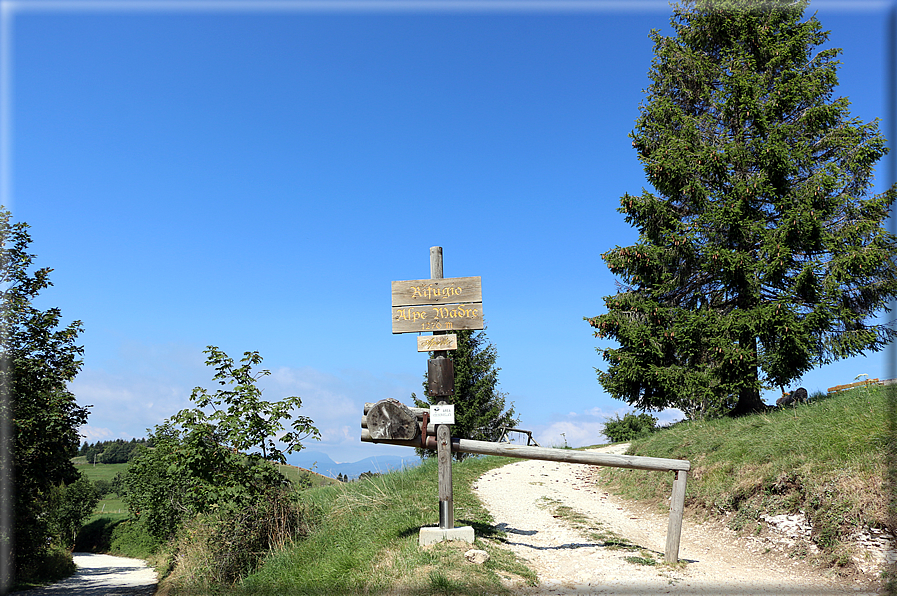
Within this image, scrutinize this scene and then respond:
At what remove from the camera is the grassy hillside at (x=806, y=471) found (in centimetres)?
689

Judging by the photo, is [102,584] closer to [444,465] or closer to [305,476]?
[305,476]

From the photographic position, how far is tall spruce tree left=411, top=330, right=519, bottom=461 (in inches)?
1045

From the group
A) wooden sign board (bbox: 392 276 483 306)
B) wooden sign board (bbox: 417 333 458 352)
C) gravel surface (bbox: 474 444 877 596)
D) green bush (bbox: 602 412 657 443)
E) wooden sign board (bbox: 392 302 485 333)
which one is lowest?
green bush (bbox: 602 412 657 443)

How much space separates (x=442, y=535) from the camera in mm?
6602

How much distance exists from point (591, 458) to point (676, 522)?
53.6 inches

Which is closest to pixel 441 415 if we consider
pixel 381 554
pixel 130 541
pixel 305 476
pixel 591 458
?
pixel 381 554

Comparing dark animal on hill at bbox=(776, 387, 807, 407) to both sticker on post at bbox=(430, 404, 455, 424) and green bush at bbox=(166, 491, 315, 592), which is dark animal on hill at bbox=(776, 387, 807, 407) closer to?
sticker on post at bbox=(430, 404, 455, 424)

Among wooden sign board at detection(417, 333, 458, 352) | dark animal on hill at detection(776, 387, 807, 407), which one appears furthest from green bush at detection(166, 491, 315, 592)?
dark animal on hill at detection(776, 387, 807, 407)

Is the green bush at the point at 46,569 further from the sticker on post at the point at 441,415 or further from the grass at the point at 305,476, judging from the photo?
the sticker on post at the point at 441,415

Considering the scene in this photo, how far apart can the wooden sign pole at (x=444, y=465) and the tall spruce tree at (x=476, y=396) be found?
1911cm

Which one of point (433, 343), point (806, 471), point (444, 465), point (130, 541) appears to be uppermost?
point (433, 343)

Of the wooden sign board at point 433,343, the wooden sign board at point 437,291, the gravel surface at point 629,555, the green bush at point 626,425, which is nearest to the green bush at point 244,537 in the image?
the gravel surface at point 629,555

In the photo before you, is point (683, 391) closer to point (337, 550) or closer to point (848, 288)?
point (848, 288)

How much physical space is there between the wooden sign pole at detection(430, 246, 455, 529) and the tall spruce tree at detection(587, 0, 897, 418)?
8.88 metres
